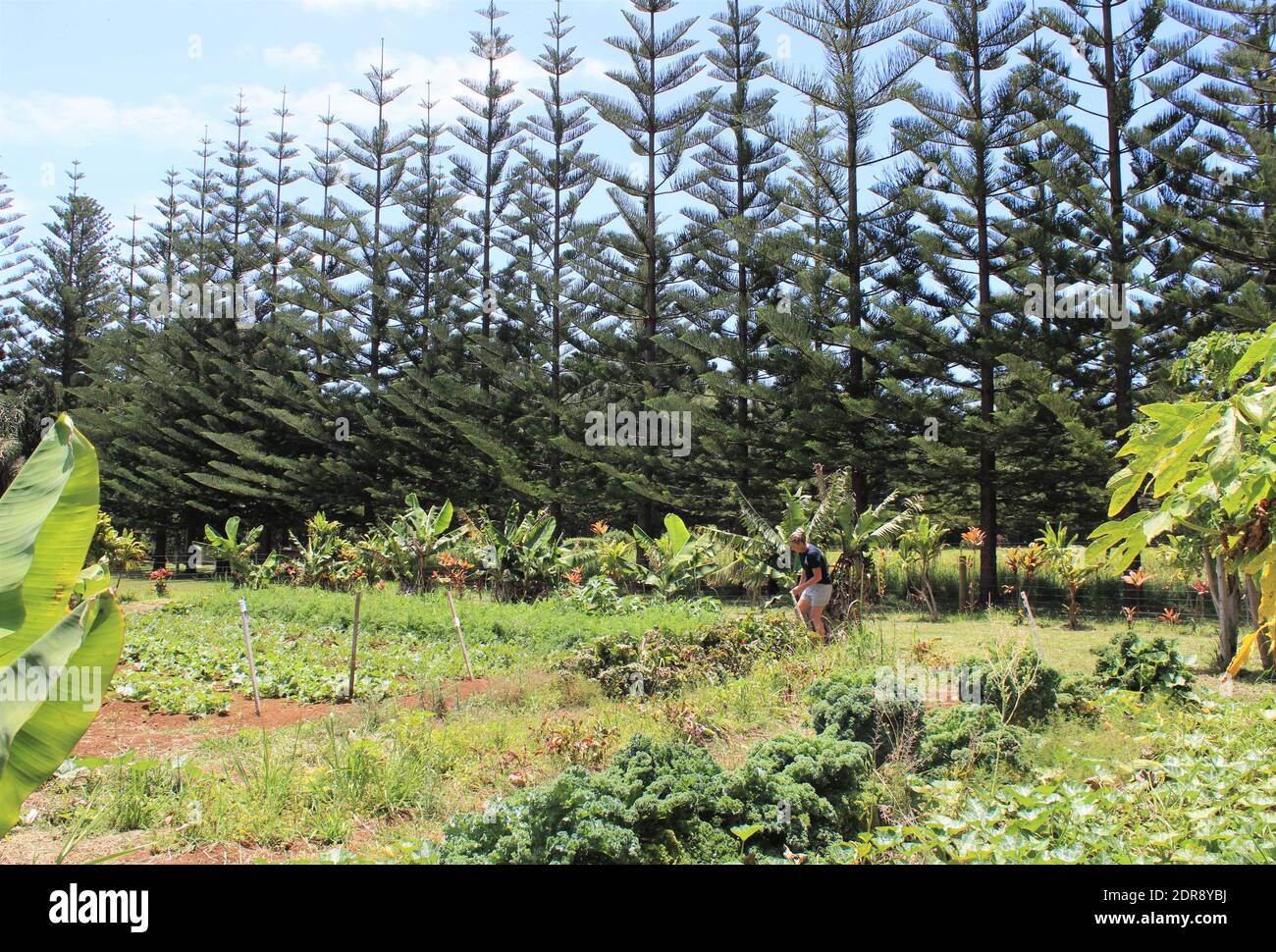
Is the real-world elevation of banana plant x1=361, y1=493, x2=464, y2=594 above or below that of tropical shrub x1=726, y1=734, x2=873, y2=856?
above

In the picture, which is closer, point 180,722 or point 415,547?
point 180,722

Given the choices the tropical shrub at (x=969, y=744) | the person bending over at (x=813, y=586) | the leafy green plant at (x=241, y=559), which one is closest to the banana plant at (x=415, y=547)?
the leafy green plant at (x=241, y=559)

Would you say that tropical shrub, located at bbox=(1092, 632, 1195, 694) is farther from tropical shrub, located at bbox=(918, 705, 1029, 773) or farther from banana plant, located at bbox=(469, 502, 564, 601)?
banana plant, located at bbox=(469, 502, 564, 601)

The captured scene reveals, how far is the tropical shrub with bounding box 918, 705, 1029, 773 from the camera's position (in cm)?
369

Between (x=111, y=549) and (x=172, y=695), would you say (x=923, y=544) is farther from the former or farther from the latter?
(x=111, y=549)

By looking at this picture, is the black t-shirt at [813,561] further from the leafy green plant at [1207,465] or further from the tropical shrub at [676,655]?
the leafy green plant at [1207,465]

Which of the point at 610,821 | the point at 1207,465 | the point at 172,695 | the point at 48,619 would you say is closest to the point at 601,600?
the point at 172,695

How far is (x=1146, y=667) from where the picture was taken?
522cm

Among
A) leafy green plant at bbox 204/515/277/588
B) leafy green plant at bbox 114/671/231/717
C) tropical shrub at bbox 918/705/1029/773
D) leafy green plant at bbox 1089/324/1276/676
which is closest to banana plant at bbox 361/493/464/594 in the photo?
leafy green plant at bbox 204/515/277/588

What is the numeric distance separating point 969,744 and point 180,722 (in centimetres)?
473

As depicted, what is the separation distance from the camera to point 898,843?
9.21ft

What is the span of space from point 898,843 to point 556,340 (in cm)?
1686

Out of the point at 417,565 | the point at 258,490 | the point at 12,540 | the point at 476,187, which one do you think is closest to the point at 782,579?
the point at 417,565
